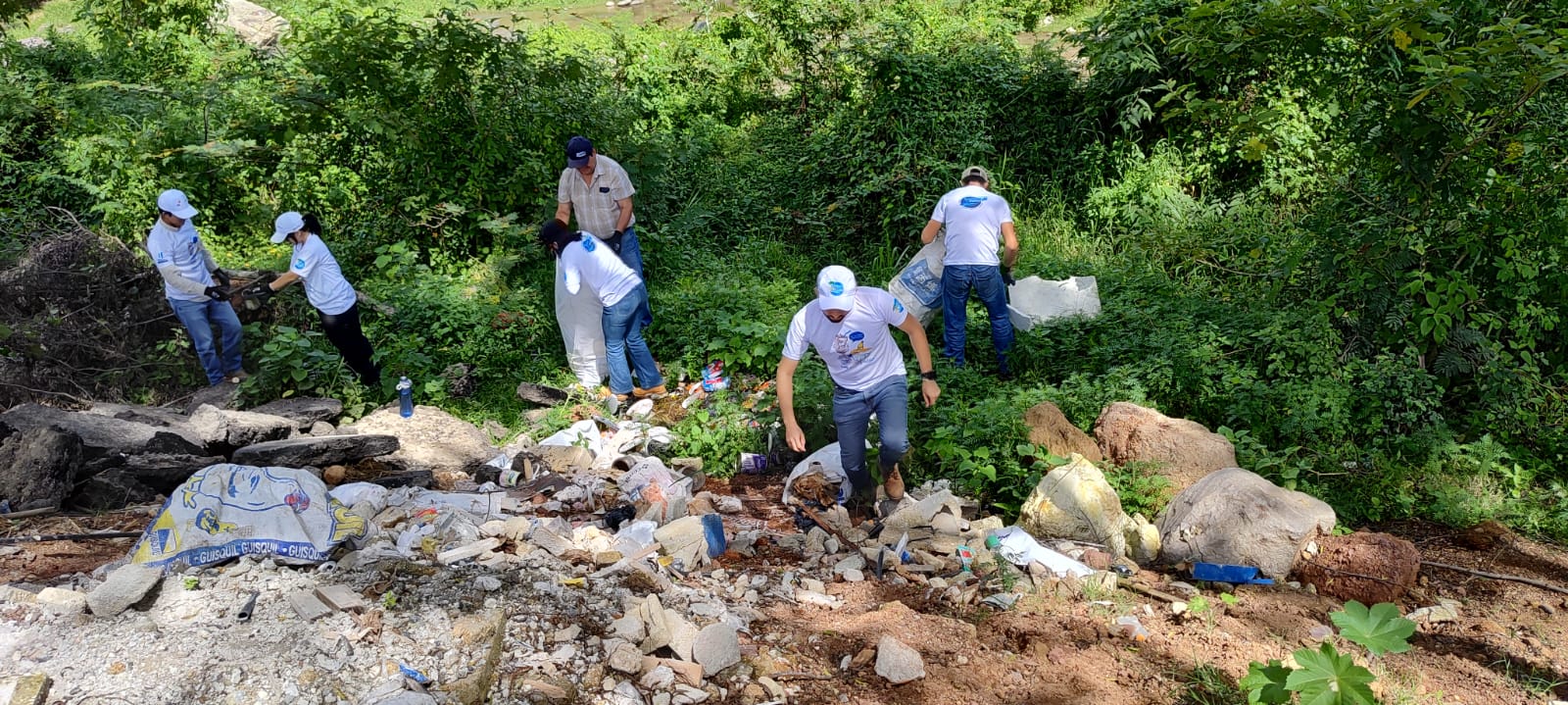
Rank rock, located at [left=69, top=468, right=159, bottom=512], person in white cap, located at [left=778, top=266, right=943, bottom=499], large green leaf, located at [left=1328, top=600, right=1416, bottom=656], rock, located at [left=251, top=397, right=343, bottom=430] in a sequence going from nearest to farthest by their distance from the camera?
large green leaf, located at [left=1328, top=600, right=1416, bottom=656] → person in white cap, located at [left=778, top=266, right=943, bottom=499] → rock, located at [left=69, top=468, right=159, bottom=512] → rock, located at [left=251, top=397, right=343, bottom=430]

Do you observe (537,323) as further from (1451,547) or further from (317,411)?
(1451,547)

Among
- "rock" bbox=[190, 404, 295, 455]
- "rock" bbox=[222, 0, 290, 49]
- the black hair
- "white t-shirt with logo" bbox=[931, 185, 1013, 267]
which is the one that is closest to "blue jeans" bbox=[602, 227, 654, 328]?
the black hair

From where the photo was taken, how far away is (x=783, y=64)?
12.8 metres

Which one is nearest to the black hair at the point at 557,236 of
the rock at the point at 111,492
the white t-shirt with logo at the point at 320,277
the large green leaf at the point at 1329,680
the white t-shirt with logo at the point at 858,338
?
the white t-shirt with logo at the point at 320,277

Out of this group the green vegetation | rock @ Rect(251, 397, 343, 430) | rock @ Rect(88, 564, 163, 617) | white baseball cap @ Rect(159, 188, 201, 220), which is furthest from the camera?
white baseball cap @ Rect(159, 188, 201, 220)

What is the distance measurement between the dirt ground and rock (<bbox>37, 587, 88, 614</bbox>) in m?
0.56

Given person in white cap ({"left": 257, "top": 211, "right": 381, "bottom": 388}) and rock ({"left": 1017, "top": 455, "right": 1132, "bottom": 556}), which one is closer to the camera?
rock ({"left": 1017, "top": 455, "right": 1132, "bottom": 556})

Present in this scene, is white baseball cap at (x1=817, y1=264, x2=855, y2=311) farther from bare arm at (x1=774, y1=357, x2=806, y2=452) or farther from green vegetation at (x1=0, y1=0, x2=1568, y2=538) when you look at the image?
green vegetation at (x1=0, y1=0, x2=1568, y2=538)

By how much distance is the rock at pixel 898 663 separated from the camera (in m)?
4.29

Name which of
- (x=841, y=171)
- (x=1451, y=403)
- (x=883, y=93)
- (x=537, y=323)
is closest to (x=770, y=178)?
(x=841, y=171)

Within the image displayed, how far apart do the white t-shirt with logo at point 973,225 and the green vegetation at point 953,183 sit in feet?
2.67

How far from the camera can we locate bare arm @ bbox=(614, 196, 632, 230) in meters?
8.26

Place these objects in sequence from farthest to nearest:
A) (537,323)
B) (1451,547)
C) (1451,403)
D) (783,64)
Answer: (783,64)
(537,323)
(1451,403)
(1451,547)

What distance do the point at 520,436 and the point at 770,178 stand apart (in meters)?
4.91
